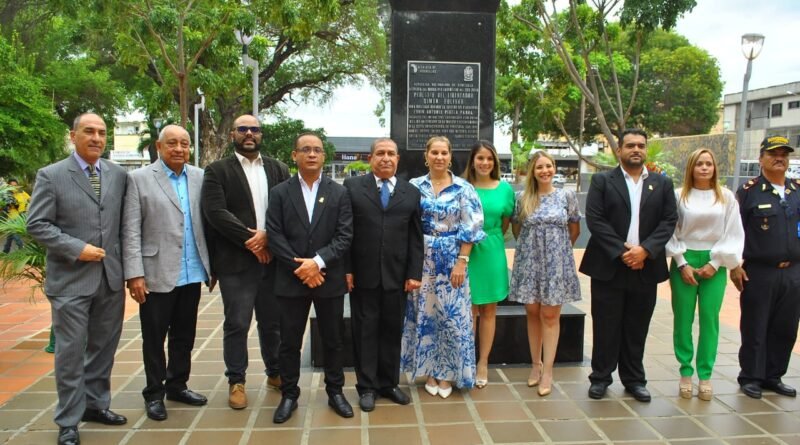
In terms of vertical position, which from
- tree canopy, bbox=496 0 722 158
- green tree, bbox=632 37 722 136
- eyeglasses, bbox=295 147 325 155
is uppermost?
green tree, bbox=632 37 722 136

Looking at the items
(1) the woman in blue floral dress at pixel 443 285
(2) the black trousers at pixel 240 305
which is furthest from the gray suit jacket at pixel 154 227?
(1) the woman in blue floral dress at pixel 443 285

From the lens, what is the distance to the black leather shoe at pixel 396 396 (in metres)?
4.18

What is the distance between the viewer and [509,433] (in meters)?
3.74

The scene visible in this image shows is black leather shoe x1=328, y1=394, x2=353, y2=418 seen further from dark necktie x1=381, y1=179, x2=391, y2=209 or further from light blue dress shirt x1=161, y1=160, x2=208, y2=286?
dark necktie x1=381, y1=179, x2=391, y2=209

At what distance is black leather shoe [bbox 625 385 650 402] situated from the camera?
168 inches

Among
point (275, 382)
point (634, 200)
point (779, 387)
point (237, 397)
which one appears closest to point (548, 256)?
point (634, 200)

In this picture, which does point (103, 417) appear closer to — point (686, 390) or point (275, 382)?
point (275, 382)

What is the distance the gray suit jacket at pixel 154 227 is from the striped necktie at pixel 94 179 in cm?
18

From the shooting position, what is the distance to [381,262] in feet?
13.0

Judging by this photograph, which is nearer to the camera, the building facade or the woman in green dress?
→ the woman in green dress

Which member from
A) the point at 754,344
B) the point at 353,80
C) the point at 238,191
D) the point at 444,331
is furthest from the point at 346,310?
the point at 353,80

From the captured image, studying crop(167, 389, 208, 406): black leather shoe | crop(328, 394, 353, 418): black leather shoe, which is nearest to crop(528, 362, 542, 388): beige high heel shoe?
crop(328, 394, 353, 418): black leather shoe

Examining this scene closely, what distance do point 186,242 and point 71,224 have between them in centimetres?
67

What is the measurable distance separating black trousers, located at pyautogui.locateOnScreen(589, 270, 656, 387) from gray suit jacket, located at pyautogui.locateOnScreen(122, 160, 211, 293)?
282cm
